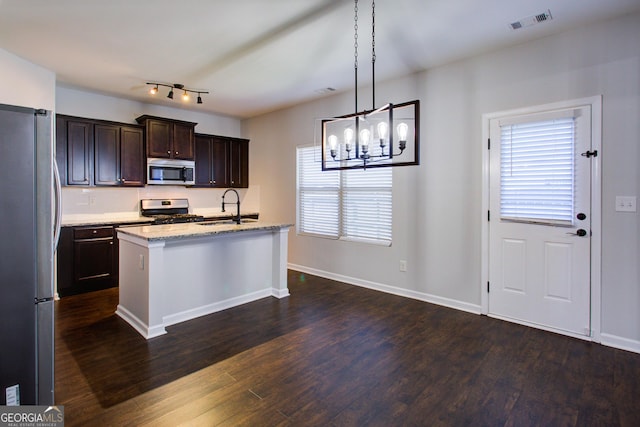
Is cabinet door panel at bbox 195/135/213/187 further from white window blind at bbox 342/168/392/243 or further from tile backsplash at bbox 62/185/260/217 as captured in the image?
white window blind at bbox 342/168/392/243

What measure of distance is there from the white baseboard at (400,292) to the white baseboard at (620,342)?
1033 mm

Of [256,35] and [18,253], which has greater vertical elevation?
[256,35]

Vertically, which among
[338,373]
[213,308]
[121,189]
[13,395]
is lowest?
[338,373]

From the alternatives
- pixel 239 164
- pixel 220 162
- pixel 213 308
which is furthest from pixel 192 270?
pixel 239 164

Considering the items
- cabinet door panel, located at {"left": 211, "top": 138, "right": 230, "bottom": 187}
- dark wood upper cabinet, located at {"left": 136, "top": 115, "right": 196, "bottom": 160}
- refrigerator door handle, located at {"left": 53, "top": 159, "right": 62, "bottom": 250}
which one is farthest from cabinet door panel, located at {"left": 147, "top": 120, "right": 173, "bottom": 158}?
refrigerator door handle, located at {"left": 53, "top": 159, "right": 62, "bottom": 250}

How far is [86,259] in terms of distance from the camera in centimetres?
446

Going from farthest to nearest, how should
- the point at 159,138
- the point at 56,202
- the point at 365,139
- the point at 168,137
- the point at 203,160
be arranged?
the point at 203,160
the point at 168,137
the point at 159,138
the point at 365,139
the point at 56,202

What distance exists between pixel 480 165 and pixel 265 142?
3812mm

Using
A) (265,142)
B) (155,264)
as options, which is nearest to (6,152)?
(155,264)

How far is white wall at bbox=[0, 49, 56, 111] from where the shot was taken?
11.6 feet

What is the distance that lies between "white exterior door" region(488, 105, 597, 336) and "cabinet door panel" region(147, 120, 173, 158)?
4501 millimetres

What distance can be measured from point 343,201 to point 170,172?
2.78 meters

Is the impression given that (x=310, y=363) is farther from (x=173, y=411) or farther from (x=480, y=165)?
(x=480, y=165)

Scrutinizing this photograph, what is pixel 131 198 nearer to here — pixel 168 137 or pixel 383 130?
pixel 168 137
